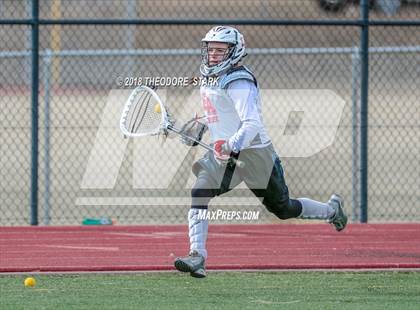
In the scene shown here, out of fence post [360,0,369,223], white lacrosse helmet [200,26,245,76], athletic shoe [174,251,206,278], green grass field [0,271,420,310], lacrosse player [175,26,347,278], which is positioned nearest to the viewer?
green grass field [0,271,420,310]

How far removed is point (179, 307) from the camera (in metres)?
8.03

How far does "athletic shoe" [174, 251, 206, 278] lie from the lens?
8812 millimetres

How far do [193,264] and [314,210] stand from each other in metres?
1.50

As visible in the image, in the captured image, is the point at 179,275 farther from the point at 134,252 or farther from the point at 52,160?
the point at 52,160

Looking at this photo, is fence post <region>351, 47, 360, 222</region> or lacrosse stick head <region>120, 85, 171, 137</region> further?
fence post <region>351, 47, 360, 222</region>

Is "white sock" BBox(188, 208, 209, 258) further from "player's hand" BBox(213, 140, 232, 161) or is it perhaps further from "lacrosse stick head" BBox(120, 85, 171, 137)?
"lacrosse stick head" BBox(120, 85, 171, 137)

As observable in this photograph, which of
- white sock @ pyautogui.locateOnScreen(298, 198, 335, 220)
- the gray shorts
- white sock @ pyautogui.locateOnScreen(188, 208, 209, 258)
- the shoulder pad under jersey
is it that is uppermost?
the shoulder pad under jersey

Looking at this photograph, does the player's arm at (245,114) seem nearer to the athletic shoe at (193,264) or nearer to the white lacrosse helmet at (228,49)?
the white lacrosse helmet at (228,49)

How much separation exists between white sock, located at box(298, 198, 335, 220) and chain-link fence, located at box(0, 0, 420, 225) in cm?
338

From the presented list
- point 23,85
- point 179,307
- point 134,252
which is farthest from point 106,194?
point 23,85

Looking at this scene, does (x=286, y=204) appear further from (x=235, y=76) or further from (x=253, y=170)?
(x=235, y=76)

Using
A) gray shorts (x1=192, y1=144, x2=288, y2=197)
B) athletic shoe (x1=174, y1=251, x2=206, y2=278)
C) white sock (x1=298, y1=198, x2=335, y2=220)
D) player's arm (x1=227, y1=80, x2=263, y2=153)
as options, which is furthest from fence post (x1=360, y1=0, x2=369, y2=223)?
athletic shoe (x1=174, y1=251, x2=206, y2=278)

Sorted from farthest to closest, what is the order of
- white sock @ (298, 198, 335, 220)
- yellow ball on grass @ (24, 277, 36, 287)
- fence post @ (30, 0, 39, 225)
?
1. fence post @ (30, 0, 39, 225)
2. white sock @ (298, 198, 335, 220)
3. yellow ball on grass @ (24, 277, 36, 287)

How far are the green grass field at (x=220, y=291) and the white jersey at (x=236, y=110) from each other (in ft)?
3.63
